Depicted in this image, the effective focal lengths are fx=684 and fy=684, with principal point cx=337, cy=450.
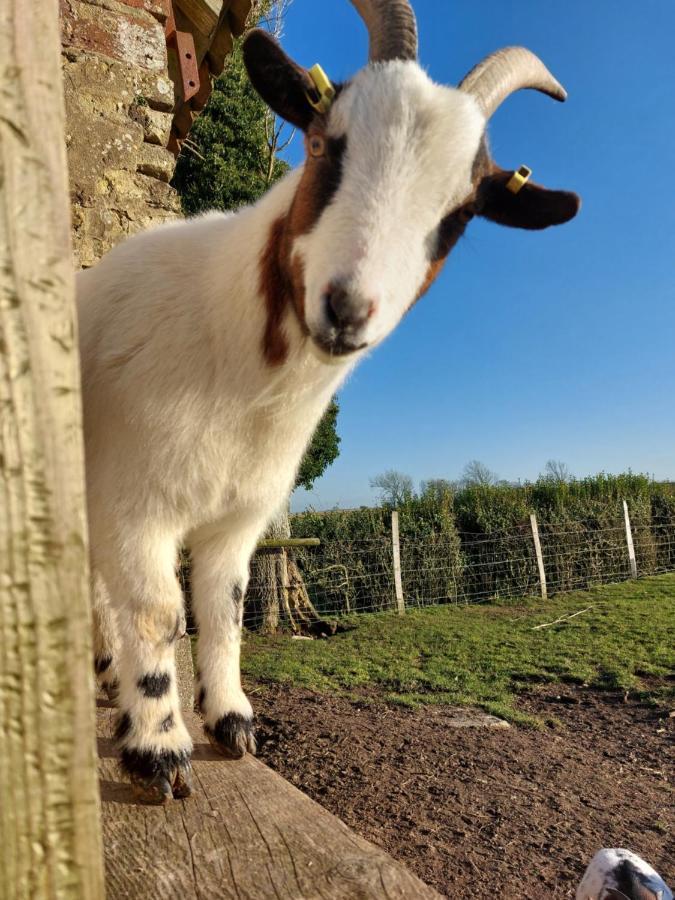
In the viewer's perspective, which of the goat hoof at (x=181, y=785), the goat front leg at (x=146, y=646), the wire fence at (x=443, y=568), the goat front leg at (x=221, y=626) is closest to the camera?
the goat hoof at (x=181, y=785)

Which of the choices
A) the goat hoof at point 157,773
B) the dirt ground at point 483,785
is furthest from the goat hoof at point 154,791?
the dirt ground at point 483,785

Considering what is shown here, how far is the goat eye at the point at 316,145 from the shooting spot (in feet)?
6.91

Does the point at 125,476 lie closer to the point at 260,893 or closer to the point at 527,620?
the point at 260,893

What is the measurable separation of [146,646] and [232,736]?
0.54 metres

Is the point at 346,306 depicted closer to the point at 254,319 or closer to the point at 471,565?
the point at 254,319

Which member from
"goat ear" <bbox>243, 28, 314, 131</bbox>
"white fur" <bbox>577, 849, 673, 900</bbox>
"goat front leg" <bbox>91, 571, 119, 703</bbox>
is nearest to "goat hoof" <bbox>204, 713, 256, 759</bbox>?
"goat front leg" <bbox>91, 571, 119, 703</bbox>

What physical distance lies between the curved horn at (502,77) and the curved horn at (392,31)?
0.24 m

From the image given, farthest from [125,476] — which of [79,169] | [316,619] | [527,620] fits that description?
[527,620]

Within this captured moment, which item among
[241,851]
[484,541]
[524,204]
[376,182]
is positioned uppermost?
[524,204]

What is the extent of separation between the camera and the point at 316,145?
Result: 2145mm

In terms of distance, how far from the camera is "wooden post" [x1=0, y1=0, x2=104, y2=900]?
0.80m

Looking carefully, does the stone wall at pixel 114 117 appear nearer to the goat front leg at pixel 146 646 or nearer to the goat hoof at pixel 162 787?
the goat front leg at pixel 146 646

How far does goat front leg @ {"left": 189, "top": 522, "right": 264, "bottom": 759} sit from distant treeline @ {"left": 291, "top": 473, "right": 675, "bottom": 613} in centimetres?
1187

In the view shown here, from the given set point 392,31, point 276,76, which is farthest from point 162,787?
point 392,31
